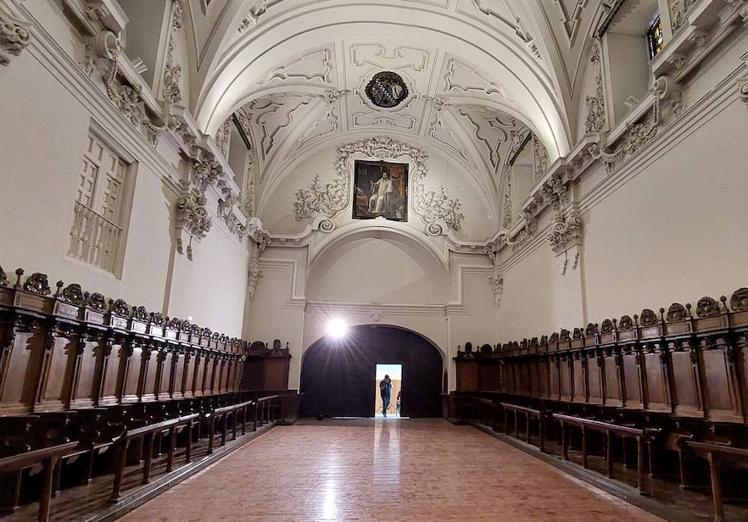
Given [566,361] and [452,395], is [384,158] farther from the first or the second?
[566,361]

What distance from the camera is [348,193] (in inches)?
577

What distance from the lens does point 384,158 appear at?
15.0 meters

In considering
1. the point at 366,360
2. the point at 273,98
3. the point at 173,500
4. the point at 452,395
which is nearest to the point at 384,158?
the point at 273,98

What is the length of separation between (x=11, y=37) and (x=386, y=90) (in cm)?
964

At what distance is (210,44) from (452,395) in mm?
10661

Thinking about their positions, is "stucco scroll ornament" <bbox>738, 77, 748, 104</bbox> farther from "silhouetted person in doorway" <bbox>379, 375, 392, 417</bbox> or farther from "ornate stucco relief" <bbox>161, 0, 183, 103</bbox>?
"silhouetted person in doorway" <bbox>379, 375, 392, 417</bbox>

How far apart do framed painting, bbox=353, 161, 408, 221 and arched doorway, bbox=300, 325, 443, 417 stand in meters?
3.57

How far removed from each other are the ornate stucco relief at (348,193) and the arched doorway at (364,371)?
374cm

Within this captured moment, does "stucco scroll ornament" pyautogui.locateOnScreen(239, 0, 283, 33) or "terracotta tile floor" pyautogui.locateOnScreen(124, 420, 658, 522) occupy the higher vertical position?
"stucco scroll ornament" pyautogui.locateOnScreen(239, 0, 283, 33)

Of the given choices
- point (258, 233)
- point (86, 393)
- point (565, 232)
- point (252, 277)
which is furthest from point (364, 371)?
point (86, 393)

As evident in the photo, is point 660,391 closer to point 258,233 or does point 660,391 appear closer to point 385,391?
point 385,391

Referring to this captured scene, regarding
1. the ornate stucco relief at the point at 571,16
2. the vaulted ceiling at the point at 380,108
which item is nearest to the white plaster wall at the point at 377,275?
the vaulted ceiling at the point at 380,108

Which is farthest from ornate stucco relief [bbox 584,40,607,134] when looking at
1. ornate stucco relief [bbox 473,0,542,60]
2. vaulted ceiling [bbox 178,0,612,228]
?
ornate stucco relief [bbox 473,0,542,60]

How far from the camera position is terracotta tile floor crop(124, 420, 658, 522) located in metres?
4.12
